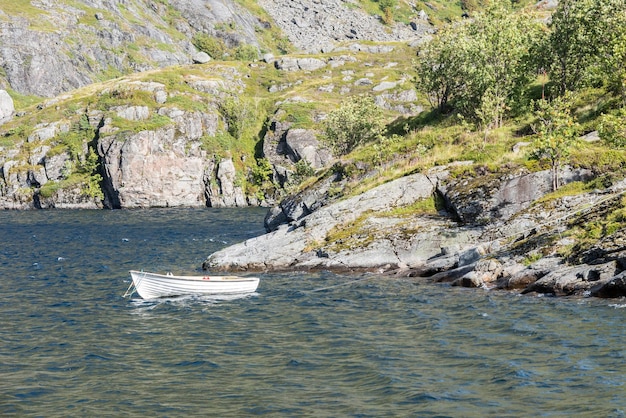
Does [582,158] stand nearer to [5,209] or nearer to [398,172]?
[398,172]

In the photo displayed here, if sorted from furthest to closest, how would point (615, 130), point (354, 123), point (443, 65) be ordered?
point (354, 123)
point (443, 65)
point (615, 130)

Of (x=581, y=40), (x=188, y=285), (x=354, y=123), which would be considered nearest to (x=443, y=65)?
(x=581, y=40)

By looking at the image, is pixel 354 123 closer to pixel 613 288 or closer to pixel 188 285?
pixel 188 285

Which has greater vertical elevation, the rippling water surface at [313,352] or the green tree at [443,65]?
the green tree at [443,65]

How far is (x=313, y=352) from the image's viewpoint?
926 inches

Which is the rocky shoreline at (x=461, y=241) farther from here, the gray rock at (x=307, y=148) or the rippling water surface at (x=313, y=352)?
the gray rock at (x=307, y=148)

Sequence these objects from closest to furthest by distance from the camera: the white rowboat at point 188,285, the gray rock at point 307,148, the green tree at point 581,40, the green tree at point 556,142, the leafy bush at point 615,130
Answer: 1. the leafy bush at point 615,130
2. the white rowboat at point 188,285
3. the green tree at point 556,142
4. the green tree at point 581,40
5. the gray rock at point 307,148

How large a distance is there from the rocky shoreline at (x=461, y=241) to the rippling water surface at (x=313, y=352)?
216cm

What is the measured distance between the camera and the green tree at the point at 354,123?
257ft

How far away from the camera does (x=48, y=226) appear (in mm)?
82062

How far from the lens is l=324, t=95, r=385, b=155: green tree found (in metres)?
78.3

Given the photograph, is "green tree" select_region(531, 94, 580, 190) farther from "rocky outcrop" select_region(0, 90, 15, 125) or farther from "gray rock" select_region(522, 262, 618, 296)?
"rocky outcrop" select_region(0, 90, 15, 125)

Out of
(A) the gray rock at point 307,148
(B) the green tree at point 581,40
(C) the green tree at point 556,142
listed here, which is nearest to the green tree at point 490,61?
(B) the green tree at point 581,40

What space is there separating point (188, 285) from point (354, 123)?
48653 millimetres
